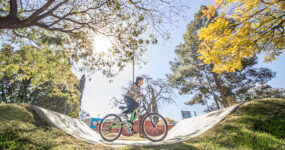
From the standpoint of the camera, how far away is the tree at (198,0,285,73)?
151 inches

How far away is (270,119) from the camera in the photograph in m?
3.29

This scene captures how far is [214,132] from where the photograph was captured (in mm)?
3350

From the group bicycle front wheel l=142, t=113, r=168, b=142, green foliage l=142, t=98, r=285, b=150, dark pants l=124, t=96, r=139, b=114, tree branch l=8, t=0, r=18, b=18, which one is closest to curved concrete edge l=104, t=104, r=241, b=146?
green foliage l=142, t=98, r=285, b=150

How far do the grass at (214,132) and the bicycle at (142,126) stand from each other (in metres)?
0.97

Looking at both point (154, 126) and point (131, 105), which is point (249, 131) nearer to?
point (154, 126)

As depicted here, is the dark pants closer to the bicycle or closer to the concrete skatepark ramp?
the bicycle

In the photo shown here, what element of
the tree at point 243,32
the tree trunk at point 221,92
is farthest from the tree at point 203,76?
the tree at point 243,32

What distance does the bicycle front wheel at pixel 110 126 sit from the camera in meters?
4.52

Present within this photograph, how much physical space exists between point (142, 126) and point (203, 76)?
14669 millimetres

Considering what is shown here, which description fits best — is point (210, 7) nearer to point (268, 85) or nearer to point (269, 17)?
point (269, 17)

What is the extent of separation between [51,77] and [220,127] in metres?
7.58

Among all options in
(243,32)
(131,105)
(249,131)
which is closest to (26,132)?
(131,105)

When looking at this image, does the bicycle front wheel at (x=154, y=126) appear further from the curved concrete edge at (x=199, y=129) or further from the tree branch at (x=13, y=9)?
the tree branch at (x=13, y=9)

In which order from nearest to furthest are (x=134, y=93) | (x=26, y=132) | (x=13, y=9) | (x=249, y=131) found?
1. (x=26, y=132)
2. (x=249, y=131)
3. (x=13, y=9)
4. (x=134, y=93)
